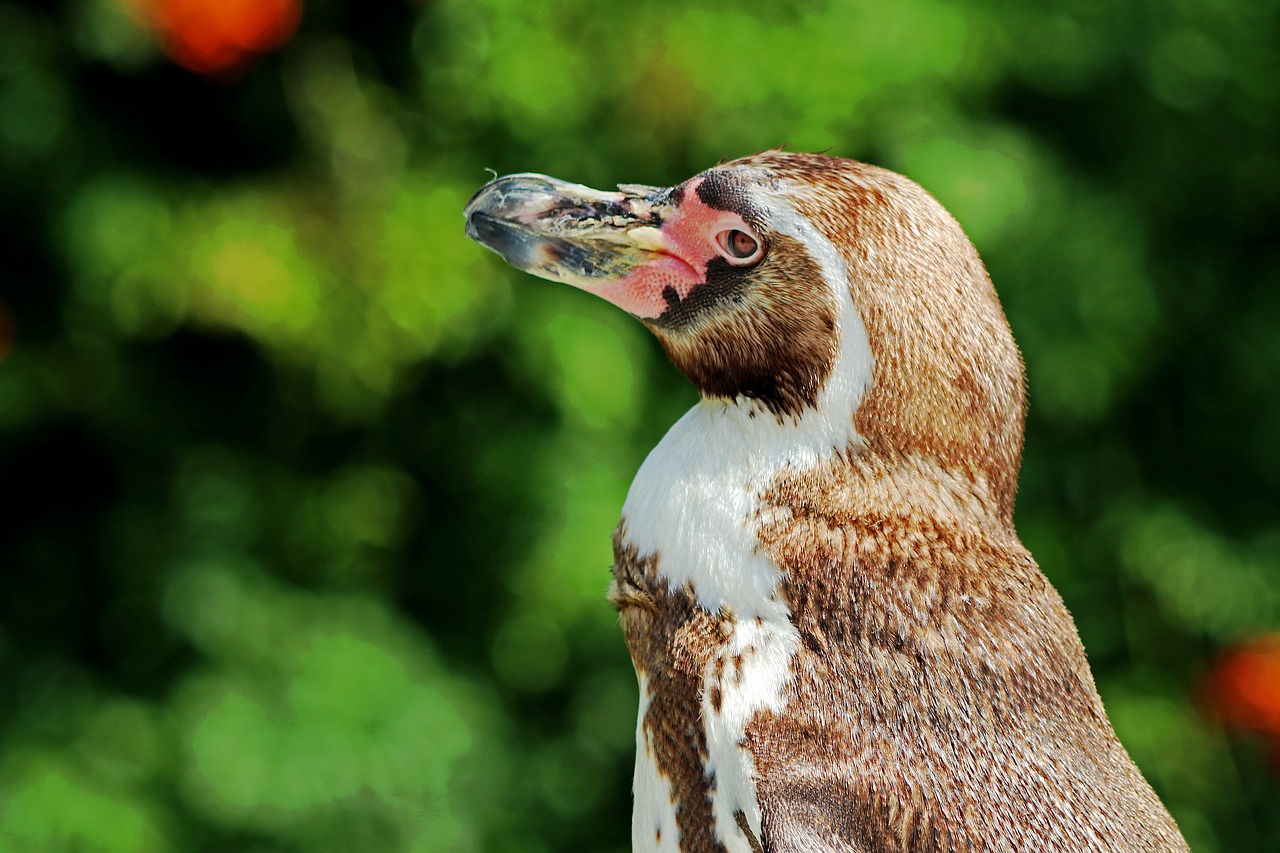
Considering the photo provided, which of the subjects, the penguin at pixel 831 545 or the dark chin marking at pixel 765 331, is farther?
the dark chin marking at pixel 765 331

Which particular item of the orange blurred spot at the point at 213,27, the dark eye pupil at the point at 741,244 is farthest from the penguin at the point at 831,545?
the orange blurred spot at the point at 213,27

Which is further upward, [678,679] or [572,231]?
[572,231]

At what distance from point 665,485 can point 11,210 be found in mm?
2253

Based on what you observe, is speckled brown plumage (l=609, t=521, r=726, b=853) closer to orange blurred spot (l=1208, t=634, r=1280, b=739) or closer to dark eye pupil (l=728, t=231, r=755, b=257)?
dark eye pupil (l=728, t=231, r=755, b=257)

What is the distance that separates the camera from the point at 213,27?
265 centimetres

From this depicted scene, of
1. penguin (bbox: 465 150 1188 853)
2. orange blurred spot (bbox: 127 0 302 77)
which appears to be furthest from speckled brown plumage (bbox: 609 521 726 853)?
orange blurred spot (bbox: 127 0 302 77)

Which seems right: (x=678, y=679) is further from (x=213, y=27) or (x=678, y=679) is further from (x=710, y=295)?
(x=213, y=27)

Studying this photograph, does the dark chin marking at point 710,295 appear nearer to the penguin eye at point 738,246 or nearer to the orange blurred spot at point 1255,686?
the penguin eye at point 738,246

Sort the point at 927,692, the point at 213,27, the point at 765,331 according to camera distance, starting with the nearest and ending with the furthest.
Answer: the point at 927,692 < the point at 765,331 < the point at 213,27

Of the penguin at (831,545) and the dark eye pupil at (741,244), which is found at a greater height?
the dark eye pupil at (741,244)

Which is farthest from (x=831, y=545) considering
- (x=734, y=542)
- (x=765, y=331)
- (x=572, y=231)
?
(x=572, y=231)

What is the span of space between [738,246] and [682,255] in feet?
0.17

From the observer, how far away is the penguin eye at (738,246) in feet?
4.00

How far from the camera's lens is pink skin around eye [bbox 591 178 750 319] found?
Answer: 123cm
